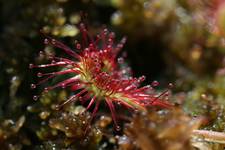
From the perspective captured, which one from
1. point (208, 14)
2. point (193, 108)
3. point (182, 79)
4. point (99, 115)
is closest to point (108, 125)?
point (99, 115)

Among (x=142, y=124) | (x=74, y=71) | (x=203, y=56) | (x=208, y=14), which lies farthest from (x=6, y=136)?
(x=208, y=14)

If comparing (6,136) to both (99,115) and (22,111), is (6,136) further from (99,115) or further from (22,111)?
(99,115)

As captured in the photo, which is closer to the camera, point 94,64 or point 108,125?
point 94,64

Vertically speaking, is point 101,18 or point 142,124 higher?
point 101,18

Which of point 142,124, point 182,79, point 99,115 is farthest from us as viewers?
point 182,79

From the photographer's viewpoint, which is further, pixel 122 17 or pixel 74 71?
pixel 122 17

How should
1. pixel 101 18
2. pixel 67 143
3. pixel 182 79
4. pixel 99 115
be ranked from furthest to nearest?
pixel 101 18 < pixel 182 79 < pixel 99 115 < pixel 67 143

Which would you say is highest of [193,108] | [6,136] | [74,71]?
[74,71]

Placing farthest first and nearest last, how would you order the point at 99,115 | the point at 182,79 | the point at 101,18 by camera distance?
the point at 101,18, the point at 182,79, the point at 99,115

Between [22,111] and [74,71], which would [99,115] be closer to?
[74,71]
